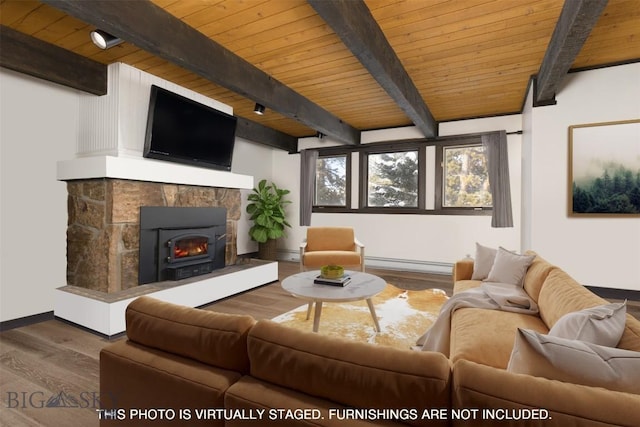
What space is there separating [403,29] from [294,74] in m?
1.30

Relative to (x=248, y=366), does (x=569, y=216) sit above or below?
above

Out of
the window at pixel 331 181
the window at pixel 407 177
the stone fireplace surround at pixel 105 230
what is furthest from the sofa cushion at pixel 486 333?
the window at pixel 331 181

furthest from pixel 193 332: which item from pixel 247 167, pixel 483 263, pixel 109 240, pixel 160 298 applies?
pixel 247 167

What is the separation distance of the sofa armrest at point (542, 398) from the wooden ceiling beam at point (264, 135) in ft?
16.2

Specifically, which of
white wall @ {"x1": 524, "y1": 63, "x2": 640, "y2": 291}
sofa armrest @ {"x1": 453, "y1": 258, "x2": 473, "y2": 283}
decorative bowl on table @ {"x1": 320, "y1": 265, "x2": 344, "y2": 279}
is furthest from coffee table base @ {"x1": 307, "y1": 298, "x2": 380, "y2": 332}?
white wall @ {"x1": 524, "y1": 63, "x2": 640, "y2": 291}

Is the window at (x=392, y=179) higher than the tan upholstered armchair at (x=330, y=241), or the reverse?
the window at (x=392, y=179)

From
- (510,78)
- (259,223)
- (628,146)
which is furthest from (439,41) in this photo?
(259,223)

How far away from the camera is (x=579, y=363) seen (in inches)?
32.9

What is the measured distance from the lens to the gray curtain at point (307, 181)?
619cm

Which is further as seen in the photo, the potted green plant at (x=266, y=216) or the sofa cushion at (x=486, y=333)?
the potted green plant at (x=266, y=216)

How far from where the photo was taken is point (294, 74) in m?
3.48

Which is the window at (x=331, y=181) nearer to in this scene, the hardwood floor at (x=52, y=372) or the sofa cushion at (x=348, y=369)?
the hardwood floor at (x=52, y=372)

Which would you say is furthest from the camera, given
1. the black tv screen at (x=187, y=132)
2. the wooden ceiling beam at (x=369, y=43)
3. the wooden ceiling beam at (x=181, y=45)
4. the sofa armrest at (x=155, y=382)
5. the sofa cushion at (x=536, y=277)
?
the black tv screen at (x=187, y=132)

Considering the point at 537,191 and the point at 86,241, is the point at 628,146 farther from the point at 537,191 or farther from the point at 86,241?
the point at 86,241
